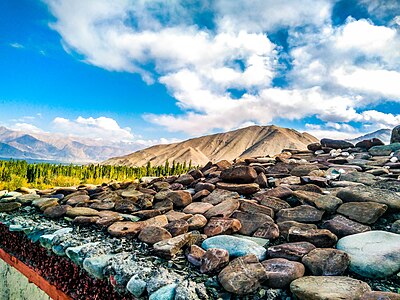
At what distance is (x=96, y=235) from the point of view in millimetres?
3033

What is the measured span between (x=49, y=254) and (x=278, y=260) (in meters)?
2.28

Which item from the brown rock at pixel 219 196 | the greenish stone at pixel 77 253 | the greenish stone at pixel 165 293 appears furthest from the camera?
the brown rock at pixel 219 196

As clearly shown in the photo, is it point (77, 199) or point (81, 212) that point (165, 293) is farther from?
point (77, 199)

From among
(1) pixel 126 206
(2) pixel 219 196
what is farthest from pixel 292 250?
(1) pixel 126 206

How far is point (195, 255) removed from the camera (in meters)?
2.32

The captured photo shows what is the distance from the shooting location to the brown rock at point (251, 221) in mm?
2819

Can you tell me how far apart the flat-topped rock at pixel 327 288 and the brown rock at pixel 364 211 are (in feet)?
3.33

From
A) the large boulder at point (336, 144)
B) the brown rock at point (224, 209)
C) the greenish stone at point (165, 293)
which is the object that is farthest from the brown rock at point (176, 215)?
the large boulder at point (336, 144)

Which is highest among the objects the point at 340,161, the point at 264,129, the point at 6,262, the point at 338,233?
the point at 264,129

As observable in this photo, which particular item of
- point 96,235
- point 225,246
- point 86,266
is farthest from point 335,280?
point 96,235

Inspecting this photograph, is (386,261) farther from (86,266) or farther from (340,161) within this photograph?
(340,161)

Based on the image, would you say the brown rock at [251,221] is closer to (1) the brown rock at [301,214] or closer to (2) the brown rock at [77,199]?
(1) the brown rock at [301,214]

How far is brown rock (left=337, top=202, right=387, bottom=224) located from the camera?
9.02 ft

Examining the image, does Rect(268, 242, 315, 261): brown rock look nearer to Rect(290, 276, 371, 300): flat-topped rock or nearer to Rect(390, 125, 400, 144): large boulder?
Rect(290, 276, 371, 300): flat-topped rock
